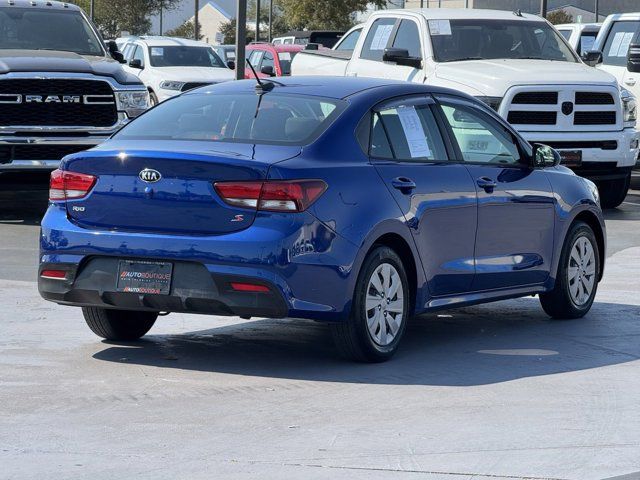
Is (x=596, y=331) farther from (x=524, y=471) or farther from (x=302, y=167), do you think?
(x=524, y=471)

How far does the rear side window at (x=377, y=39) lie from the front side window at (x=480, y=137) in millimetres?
9145

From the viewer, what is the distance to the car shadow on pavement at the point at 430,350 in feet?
27.8

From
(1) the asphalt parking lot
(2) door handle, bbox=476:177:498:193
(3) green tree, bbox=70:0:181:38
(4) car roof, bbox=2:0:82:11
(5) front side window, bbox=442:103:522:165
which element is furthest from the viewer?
(3) green tree, bbox=70:0:181:38

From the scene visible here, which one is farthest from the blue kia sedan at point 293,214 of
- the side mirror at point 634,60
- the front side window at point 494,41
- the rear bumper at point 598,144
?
the side mirror at point 634,60

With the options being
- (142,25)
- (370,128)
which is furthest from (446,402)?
(142,25)

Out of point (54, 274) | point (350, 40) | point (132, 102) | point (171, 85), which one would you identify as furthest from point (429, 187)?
point (171, 85)

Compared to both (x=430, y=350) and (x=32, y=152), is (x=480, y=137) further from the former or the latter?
(x=32, y=152)

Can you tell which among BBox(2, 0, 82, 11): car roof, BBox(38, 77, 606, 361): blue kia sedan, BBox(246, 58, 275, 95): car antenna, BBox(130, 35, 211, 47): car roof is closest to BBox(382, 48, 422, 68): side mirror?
BBox(2, 0, 82, 11): car roof

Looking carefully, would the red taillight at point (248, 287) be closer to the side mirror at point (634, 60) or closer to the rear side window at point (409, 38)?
the rear side window at point (409, 38)

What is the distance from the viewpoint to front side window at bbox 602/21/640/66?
2223cm

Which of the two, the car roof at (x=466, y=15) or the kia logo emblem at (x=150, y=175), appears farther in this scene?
the car roof at (x=466, y=15)

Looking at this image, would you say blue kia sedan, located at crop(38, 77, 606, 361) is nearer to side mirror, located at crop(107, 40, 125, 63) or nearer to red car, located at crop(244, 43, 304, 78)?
side mirror, located at crop(107, 40, 125, 63)

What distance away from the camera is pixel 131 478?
6.05 meters

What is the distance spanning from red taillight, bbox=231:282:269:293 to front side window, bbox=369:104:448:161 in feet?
3.95
